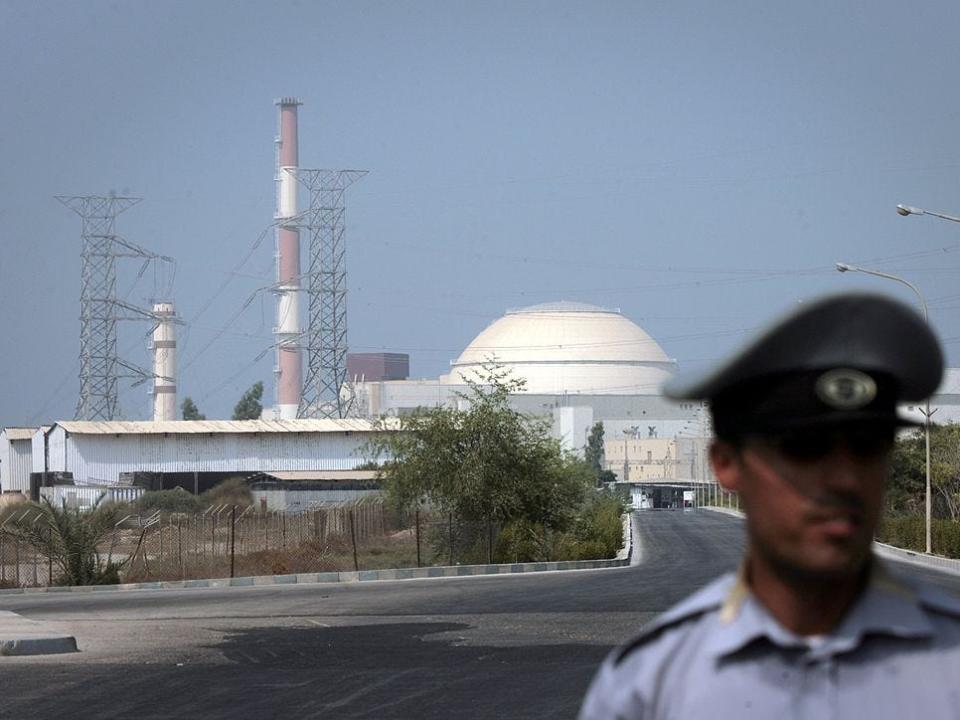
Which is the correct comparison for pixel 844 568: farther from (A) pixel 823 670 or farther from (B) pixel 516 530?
(B) pixel 516 530

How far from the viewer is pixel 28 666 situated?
15672 mm

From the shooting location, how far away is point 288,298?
155125 mm

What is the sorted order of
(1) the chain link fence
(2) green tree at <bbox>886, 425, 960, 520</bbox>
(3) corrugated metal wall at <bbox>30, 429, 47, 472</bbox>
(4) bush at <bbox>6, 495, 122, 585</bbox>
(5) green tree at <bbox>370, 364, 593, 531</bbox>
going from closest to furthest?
(4) bush at <bbox>6, 495, 122, 585</bbox>, (1) the chain link fence, (5) green tree at <bbox>370, 364, 593, 531</bbox>, (2) green tree at <bbox>886, 425, 960, 520</bbox>, (3) corrugated metal wall at <bbox>30, 429, 47, 472</bbox>

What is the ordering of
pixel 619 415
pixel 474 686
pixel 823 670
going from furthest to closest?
pixel 619 415 → pixel 474 686 → pixel 823 670

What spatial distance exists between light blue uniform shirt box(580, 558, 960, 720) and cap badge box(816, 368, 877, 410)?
206 mm

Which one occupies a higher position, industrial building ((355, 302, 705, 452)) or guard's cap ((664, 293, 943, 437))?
industrial building ((355, 302, 705, 452))

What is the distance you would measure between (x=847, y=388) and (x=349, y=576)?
109ft

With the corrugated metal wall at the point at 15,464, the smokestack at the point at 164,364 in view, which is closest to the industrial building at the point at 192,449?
the corrugated metal wall at the point at 15,464

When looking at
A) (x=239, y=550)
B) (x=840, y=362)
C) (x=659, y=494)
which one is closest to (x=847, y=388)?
(x=840, y=362)

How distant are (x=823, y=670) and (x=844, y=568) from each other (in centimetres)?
11

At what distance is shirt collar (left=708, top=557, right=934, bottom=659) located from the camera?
183 centimetres

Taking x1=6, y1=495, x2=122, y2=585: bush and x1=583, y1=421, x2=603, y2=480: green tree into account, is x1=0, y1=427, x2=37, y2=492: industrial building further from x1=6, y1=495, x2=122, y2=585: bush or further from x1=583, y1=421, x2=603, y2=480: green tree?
x1=6, y1=495, x2=122, y2=585: bush

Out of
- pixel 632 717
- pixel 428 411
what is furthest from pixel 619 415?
pixel 632 717

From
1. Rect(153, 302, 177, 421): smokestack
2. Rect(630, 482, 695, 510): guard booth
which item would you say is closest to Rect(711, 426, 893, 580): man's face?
Rect(153, 302, 177, 421): smokestack
